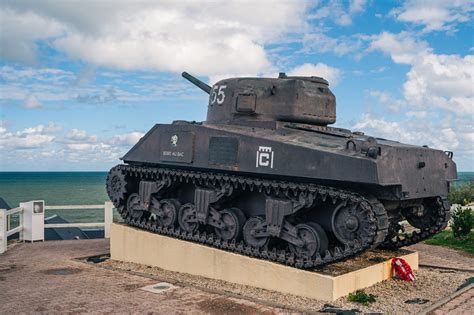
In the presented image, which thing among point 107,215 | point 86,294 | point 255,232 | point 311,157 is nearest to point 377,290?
point 255,232

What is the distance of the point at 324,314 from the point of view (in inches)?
343

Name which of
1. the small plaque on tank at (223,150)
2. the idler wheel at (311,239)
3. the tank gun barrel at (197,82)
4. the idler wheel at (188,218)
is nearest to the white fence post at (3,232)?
the idler wheel at (188,218)

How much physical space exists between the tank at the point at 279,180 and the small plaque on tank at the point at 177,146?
1.0 inches

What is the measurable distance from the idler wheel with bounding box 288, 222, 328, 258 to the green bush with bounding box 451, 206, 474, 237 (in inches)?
347

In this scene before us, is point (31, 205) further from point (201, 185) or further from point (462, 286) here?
point (462, 286)

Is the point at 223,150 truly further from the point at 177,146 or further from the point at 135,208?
the point at 135,208

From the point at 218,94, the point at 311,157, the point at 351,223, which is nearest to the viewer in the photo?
the point at 351,223

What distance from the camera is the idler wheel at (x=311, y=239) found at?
10.2 meters

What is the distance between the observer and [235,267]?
11188 mm

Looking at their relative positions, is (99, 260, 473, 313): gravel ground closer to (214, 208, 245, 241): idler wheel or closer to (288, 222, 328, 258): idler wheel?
(288, 222, 328, 258): idler wheel

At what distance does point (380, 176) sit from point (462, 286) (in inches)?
149

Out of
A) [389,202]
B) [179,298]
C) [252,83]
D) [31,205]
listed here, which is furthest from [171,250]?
[31,205]

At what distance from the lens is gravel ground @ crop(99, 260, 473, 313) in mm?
9305

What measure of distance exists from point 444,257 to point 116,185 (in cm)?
952
